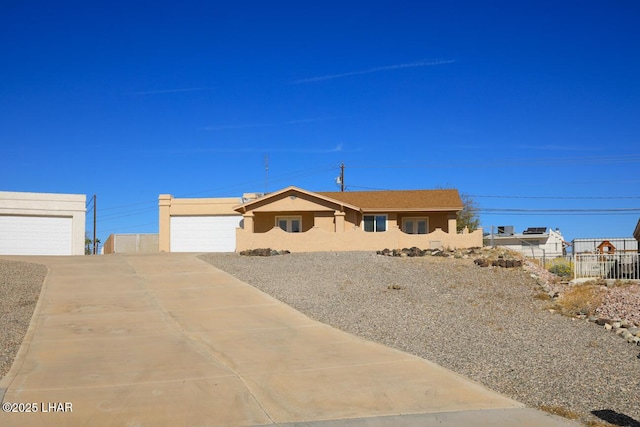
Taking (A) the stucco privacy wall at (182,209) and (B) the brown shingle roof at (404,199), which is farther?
(A) the stucco privacy wall at (182,209)

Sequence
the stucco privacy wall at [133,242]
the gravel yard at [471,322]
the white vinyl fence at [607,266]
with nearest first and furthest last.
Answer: the gravel yard at [471,322] < the white vinyl fence at [607,266] < the stucco privacy wall at [133,242]

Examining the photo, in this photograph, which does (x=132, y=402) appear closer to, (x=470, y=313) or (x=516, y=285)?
(x=470, y=313)

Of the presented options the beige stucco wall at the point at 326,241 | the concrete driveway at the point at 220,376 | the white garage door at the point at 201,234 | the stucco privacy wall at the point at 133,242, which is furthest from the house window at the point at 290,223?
the concrete driveway at the point at 220,376

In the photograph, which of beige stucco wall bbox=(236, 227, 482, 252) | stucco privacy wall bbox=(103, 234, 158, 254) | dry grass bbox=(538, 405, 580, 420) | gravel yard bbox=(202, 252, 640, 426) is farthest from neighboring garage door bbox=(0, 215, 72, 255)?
dry grass bbox=(538, 405, 580, 420)

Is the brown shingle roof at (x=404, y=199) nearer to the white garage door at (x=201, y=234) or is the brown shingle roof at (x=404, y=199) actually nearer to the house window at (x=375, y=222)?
the house window at (x=375, y=222)

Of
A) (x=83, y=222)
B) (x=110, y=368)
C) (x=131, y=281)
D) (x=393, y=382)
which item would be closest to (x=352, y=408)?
(x=393, y=382)

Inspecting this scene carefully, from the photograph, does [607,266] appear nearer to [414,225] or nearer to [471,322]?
[471,322]

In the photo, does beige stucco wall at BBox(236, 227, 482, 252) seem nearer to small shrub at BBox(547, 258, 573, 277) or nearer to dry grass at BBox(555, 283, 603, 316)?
small shrub at BBox(547, 258, 573, 277)

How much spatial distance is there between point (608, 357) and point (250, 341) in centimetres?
678

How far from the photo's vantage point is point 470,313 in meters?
16.8

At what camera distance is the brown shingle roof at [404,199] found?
37.5 metres

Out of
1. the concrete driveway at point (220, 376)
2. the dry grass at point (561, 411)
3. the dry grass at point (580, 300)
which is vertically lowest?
the dry grass at point (561, 411)

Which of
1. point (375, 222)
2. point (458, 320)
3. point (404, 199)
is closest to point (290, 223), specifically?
point (375, 222)

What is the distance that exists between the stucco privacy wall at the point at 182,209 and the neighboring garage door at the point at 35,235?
5.39 m
